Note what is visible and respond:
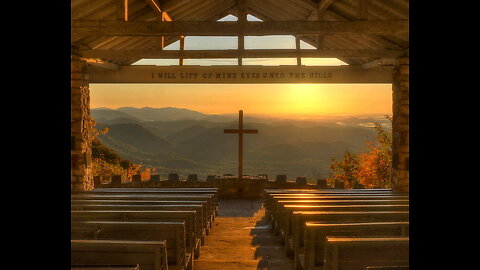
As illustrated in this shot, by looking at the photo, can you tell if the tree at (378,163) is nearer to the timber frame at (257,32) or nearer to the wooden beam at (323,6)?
the timber frame at (257,32)

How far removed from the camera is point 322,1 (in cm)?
938

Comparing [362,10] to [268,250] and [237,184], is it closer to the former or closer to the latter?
[268,250]

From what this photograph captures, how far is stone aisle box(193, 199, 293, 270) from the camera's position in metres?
5.55

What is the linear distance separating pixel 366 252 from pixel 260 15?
9.74 metres

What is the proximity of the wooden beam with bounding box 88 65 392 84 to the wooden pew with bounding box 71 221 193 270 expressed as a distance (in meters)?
6.93

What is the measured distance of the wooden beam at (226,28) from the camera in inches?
296

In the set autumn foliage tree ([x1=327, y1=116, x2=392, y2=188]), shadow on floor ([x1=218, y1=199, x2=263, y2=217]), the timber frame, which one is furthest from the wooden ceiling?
autumn foliage tree ([x1=327, y1=116, x2=392, y2=188])

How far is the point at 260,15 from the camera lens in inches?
471

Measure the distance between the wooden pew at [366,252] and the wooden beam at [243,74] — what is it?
25.4ft

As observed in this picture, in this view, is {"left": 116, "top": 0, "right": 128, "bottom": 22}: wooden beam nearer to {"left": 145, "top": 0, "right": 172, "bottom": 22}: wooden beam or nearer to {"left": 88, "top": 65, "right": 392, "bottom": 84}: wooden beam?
{"left": 145, "top": 0, "right": 172, "bottom": 22}: wooden beam
